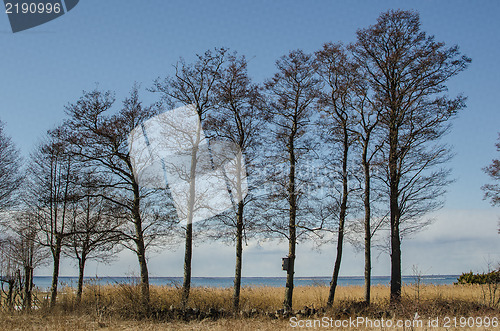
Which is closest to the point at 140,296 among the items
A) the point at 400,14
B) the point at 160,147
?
the point at 160,147

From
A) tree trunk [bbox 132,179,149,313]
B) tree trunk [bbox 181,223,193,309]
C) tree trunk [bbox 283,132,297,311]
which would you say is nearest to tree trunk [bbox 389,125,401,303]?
tree trunk [bbox 283,132,297,311]

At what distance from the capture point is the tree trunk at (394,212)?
1902cm

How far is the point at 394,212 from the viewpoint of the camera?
19.2m

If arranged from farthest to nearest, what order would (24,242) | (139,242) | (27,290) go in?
(24,242), (139,242), (27,290)

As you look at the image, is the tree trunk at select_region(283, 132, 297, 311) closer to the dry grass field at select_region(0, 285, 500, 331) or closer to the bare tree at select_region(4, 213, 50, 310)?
the dry grass field at select_region(0, 285, 500, 331)

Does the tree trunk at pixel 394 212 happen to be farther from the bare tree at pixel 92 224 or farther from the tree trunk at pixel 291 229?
the bare tree at pixel 92 224

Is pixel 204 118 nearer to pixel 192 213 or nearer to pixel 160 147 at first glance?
pixel 160 147

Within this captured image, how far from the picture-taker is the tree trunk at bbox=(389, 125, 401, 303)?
62.4 feet

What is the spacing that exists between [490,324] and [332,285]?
6107 millimetres

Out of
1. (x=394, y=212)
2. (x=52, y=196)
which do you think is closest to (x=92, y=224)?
(x=52, y=196)

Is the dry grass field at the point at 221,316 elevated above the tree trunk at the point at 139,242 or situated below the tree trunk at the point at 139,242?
below

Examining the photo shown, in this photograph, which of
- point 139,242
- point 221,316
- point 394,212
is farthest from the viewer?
point 394,212

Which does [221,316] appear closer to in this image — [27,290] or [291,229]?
[291,229]

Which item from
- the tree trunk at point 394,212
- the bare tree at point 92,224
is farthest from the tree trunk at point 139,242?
the tree trunk at point 394,212
